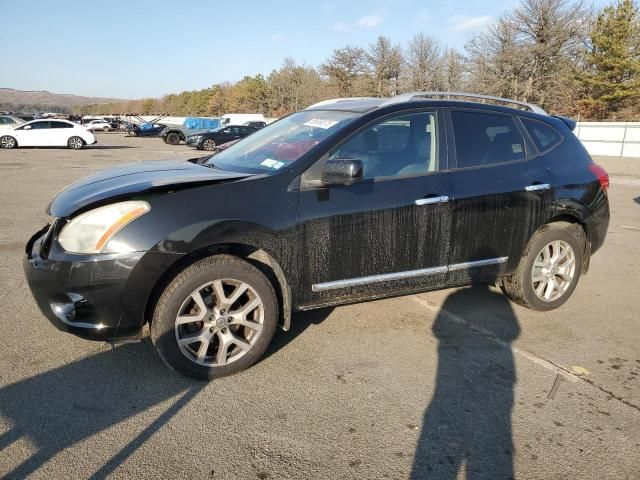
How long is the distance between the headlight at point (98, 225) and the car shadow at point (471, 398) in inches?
80.8

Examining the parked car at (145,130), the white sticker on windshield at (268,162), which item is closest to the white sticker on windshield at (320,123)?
the white sticker on windshield at (268,162)

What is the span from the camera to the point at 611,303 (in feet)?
16.0

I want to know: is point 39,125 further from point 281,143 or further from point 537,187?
point 537,187

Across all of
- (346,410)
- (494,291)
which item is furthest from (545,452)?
(494,291)

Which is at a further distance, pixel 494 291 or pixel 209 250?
pixel 494 291

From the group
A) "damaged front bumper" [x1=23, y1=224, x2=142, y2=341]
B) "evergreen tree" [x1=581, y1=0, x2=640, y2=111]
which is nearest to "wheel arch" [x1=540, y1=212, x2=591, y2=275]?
"damaged front bumper" [x1=23, y1=224, x2=142, y2=341]

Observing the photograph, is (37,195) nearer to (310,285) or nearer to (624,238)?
(310,285)

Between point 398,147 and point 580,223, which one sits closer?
point 398,147

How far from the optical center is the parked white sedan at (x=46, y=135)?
24.8 metres

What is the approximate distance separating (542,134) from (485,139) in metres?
0.72

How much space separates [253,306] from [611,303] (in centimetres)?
363

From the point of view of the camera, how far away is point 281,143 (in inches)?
157

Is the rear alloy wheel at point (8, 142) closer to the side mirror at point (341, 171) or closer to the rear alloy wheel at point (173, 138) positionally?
the rear alloy wheel at point (173, 138)

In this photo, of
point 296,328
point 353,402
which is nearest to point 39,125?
point 296,328
